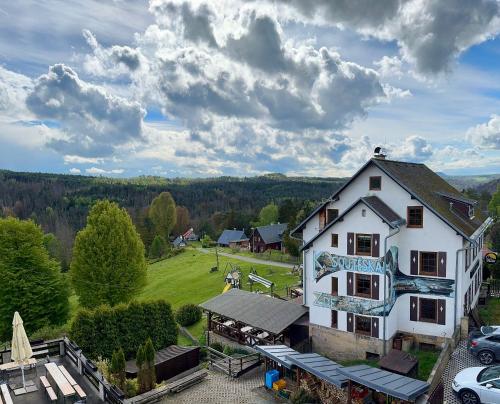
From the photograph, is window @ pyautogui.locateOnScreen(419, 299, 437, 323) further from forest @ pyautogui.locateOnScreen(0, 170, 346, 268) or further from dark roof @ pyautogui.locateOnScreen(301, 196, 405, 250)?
forest @ pyautogui.locateOnScreen(0, 170, 346, 268)

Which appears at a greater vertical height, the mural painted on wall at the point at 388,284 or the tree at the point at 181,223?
the mural painted on wall at the point at 388,284

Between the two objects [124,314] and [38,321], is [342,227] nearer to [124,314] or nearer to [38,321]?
[124,314]

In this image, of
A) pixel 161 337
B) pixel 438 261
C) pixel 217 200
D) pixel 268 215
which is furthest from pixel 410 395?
pixel 217 200

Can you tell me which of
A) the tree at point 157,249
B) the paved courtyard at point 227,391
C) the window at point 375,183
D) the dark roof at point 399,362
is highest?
the window at point 375,183

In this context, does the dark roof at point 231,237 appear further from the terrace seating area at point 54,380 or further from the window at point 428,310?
the terrace seating area at point 54,380

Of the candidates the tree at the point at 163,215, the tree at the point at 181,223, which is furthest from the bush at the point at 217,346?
the tree at the point at 181,223

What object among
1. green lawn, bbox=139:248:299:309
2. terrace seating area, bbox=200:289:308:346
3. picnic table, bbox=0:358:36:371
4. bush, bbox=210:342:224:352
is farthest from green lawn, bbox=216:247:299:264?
picnic table, bbox=0:358:36:371
